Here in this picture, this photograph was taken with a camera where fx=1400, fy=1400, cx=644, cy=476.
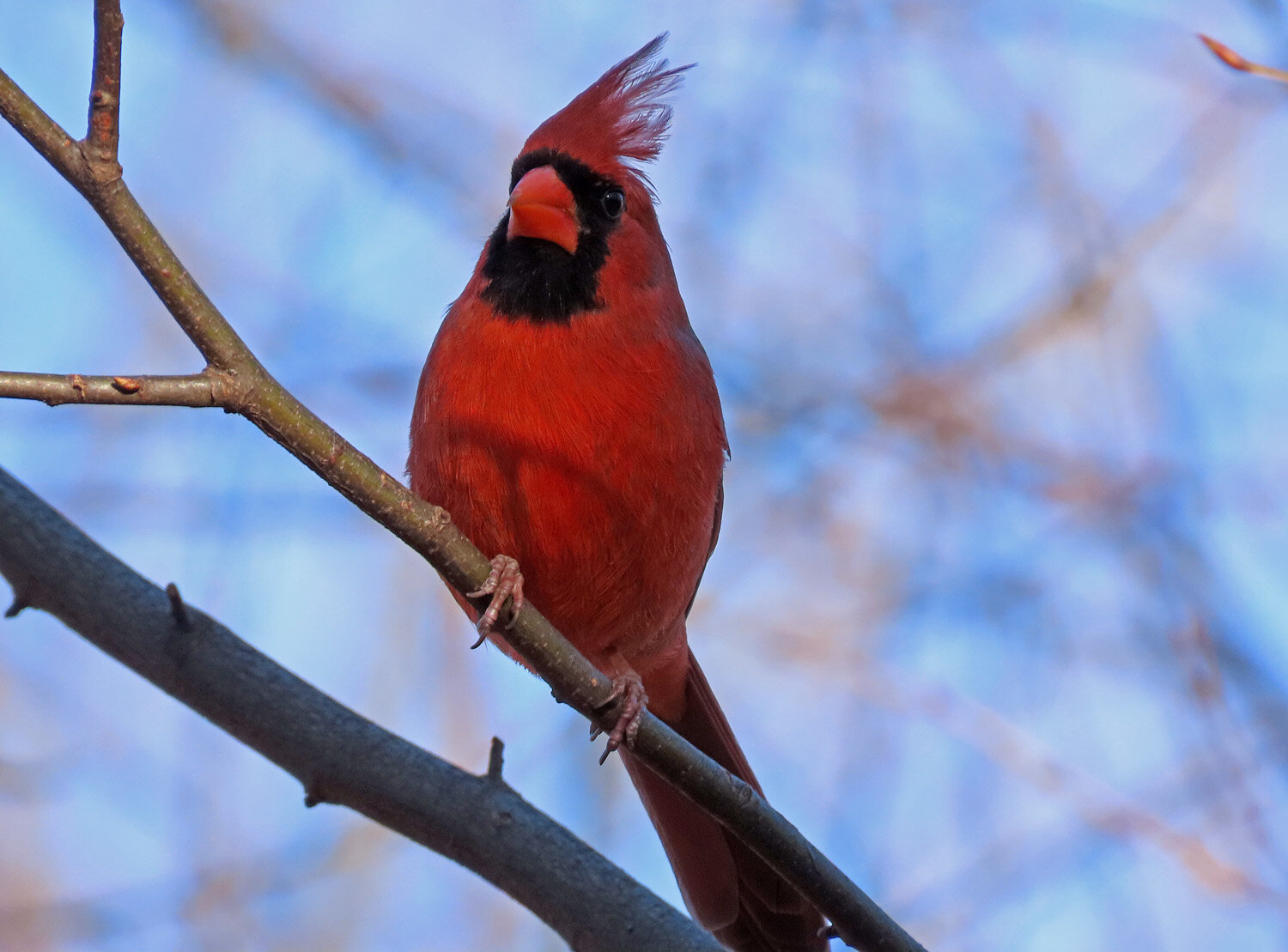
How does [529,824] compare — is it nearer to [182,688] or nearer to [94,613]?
[182,688]

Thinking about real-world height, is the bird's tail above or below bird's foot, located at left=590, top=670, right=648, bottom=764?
above

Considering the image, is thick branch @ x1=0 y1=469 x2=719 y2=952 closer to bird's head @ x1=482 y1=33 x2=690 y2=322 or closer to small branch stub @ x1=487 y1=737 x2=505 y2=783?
small branch stub @ x1=487 y1=737 x2=505 y2=783

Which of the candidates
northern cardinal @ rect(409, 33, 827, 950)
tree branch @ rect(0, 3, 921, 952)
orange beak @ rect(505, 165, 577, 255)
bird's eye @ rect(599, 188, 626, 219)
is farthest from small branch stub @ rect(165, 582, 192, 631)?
bird's eye @ rect(599, 188, 626, 219)

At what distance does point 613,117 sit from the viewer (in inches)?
107

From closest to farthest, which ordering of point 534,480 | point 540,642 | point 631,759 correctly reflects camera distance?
point 540,642
point 534,480
point 631,759

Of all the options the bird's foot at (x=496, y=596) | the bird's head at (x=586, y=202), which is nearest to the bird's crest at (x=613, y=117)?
the bird's head at (x=586, y=202)

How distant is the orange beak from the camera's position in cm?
258

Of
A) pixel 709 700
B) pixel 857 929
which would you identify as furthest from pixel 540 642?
pixel 709 700

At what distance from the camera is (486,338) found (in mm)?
2469

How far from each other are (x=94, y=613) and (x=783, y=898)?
143 cm

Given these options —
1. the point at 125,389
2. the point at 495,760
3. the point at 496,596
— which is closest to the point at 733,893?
the point at 495,760

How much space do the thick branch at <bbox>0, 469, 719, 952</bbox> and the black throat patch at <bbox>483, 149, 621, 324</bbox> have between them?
2.56ft

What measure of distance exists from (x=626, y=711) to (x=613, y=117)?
3.98 ft

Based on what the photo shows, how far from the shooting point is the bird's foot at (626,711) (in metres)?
2.10
